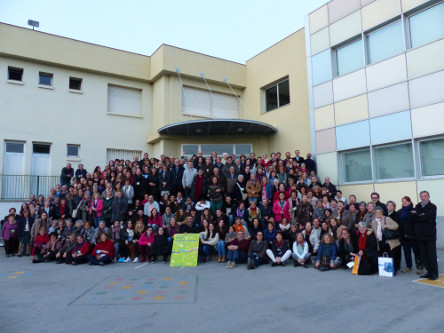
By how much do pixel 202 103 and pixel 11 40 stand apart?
9196mm

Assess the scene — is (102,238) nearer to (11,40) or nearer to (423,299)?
(423,299)

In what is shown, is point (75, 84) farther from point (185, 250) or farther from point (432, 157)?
point (432, 157)

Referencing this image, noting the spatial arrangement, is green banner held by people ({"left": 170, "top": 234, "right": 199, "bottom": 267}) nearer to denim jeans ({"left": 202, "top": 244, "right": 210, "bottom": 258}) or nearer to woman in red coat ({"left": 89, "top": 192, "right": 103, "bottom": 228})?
denim jeans ({"left": 202, "top": 244, "right": 210, "bottom": 258})

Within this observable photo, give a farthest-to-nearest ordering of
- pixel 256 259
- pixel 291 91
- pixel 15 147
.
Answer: pixel 291 91, pixel 15 147, pixel 256 259

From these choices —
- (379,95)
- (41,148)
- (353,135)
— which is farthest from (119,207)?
(379,95)

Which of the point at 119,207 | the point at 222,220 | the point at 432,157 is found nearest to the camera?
the point at 222,220

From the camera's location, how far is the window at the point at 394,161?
11852mm

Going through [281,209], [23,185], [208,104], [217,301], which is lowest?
[217,301]

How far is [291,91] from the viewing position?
55.3 ft

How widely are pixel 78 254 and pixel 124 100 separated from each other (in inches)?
398

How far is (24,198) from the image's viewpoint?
15.3 m

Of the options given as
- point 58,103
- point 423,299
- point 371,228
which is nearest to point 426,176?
point 371,228

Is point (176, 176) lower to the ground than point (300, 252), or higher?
higher

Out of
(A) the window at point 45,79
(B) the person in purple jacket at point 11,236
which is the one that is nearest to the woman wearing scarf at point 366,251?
(B) the person in purple jacket at point 11,236
